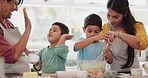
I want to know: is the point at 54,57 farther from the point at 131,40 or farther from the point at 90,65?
the point at 131,40

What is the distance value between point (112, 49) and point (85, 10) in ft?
Result: 6.81

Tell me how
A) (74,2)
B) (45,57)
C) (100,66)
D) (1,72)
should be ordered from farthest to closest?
1. (74,2)
2. (45,57)
3. (100,66)
4. (1,72)

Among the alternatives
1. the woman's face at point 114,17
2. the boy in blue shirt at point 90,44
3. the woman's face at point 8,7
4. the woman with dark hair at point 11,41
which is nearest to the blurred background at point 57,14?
the boy in blue shirt at point 90,44

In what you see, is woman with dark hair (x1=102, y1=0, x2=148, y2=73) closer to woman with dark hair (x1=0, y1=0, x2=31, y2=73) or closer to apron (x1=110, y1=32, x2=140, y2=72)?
apron (x1=110, y1=32, x2=140, y2=72)

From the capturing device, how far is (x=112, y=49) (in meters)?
2.20

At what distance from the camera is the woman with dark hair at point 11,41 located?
1.62 meters

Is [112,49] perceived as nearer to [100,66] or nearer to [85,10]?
[100,66]

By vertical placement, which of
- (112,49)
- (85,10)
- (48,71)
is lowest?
(48,71)

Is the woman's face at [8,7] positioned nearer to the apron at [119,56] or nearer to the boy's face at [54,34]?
the boy's face at [54,34]

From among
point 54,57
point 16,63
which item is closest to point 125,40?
point 54,57

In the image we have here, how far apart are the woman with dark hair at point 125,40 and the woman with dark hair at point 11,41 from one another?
2.53 feet

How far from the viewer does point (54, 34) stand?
7.00ft

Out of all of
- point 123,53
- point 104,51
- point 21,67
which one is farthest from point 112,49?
point 21,67

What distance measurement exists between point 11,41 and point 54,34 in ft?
1.35
